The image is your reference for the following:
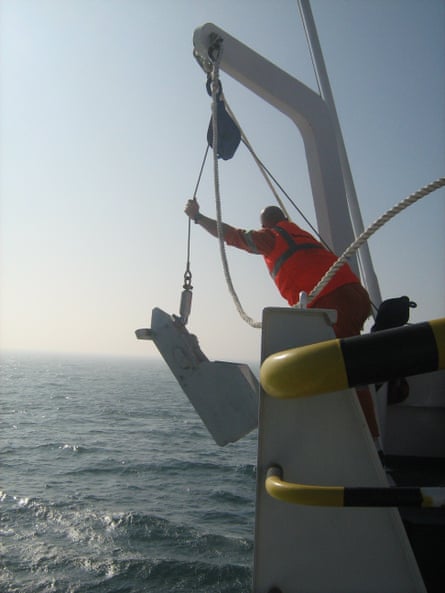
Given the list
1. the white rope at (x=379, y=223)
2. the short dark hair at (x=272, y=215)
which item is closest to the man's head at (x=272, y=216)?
the short dark hair at (x=272, y=215)

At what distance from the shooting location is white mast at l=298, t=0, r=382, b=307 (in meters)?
3.42

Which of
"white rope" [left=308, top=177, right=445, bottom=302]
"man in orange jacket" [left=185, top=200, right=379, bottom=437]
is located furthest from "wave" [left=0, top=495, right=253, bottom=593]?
"white rope" [left=308, top=177, right=445, bottom=302]

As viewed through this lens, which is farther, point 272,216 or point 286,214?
point 286,214

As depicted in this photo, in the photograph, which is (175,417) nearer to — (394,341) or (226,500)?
(226,500)

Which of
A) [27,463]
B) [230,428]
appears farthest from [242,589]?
[27,463]

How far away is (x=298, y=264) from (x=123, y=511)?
1011cm

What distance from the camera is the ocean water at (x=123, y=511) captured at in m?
7.10

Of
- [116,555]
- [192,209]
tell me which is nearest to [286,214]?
[192,209]

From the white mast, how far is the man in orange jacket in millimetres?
1016

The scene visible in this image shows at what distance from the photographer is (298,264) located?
2.45 m

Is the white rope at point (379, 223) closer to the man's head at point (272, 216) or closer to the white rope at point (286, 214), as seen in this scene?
the white rope at point (286, 214)

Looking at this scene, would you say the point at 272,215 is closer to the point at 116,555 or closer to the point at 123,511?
the point at 116,555

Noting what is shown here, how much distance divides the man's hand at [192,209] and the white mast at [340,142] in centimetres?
135

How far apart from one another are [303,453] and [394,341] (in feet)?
1.39
